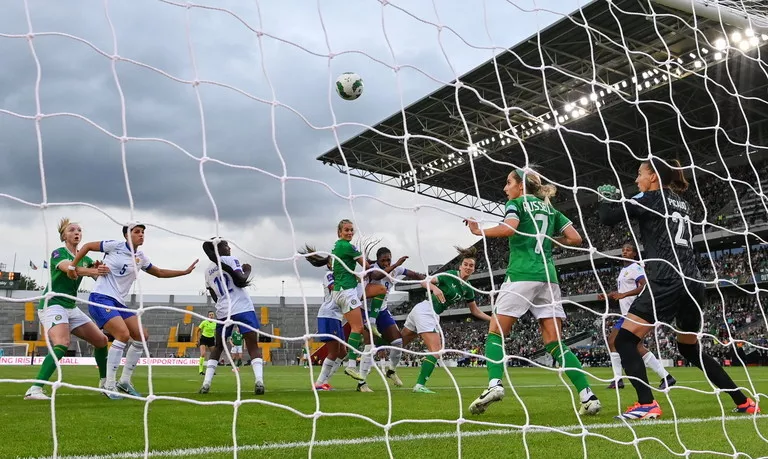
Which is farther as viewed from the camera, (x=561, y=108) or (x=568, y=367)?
(x=561, y=108)

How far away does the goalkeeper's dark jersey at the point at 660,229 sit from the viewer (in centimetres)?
456

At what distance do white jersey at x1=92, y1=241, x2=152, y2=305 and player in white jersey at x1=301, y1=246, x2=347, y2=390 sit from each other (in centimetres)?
176

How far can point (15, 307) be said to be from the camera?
128 feet

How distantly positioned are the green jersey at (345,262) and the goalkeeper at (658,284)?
281 centimetres

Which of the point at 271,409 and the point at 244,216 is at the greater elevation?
the point at 244,216

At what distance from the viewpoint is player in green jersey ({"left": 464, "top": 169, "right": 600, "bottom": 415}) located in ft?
14.7

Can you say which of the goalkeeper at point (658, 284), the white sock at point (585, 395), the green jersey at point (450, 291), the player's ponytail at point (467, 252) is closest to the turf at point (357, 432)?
the white sock at point (585, 395)

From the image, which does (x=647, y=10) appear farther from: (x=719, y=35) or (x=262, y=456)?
(x=262, y=456)

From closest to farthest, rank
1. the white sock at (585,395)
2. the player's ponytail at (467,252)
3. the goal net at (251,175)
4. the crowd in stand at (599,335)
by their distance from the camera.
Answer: the goal net at (251,175)
the white sock at (585,395)
the player's ponytail at (467,252)
the crowd in stand at (599,335)

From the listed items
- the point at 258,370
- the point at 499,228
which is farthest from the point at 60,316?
the point at 499,228

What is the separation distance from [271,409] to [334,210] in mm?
1868

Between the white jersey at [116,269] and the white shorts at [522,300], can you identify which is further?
the white jersey at [116,269]

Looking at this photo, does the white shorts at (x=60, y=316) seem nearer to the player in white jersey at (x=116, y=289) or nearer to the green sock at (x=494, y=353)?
the player in white jersey at (x=116, y=289)

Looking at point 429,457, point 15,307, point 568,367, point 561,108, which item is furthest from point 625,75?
point 15,307
